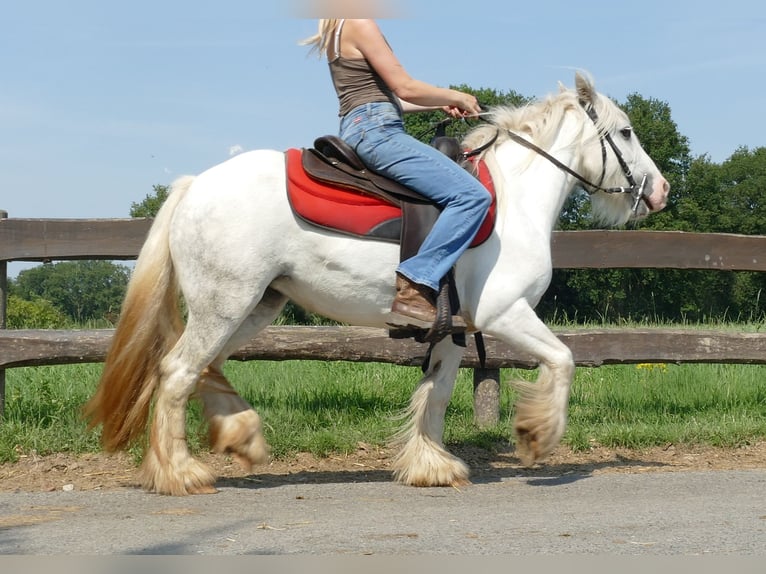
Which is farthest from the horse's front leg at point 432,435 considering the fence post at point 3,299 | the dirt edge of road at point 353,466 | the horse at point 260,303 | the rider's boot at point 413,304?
the fence post at point 3,299

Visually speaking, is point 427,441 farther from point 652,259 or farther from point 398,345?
point 652,259

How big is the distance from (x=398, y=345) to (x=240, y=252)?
6.64 feet

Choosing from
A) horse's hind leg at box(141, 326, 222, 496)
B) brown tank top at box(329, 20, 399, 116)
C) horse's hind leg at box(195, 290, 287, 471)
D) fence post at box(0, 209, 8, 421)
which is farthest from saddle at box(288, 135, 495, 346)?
fence post at box(0, 209, 8, 421)

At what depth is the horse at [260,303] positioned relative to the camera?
Result: 5488 millimetres

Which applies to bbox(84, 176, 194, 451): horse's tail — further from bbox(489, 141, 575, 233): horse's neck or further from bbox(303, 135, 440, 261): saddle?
bbox(489, 141, 575, 233): horse's neck

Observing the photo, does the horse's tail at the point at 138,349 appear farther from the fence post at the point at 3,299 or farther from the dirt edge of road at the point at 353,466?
the fence post at the point at 3,299

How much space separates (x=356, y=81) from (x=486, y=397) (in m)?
2.96

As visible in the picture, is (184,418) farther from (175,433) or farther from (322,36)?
(322,36)

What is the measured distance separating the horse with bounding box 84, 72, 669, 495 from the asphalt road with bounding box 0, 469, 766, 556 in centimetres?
31

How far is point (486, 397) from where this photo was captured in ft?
24.7

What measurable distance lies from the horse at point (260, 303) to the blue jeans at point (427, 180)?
23cm

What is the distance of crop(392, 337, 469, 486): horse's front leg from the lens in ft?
19.0

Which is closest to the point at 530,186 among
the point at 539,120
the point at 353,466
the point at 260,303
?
the point at 539,120

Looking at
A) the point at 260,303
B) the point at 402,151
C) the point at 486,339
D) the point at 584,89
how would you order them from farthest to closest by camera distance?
1. the point at 486,339
2. the point at 584,89
3. the point at 260,303
4. the point at 402,151
